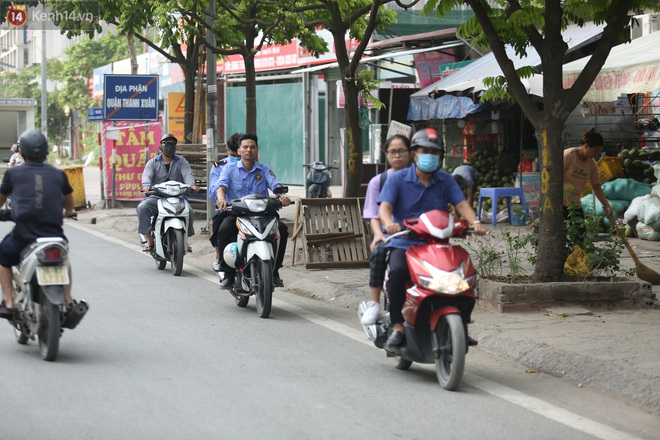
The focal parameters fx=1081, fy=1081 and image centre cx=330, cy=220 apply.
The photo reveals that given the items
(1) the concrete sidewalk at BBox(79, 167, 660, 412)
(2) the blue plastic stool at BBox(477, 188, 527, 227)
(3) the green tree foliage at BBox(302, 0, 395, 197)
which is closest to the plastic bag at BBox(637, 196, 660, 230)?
(2) the blue plastic stool at BBox(477, 188, 527, 227)

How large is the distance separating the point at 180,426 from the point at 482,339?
3.49m

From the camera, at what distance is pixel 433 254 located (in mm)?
6816

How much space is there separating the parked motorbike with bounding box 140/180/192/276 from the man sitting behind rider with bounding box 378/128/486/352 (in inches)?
249

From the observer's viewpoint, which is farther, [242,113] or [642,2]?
[242,113]

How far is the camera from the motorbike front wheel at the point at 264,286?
979cm

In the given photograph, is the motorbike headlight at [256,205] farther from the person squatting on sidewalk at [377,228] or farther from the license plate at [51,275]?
the license plate at [51,275]

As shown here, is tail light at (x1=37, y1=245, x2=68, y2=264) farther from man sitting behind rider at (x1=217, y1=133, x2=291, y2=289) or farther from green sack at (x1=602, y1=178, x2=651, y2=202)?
green sack at (x1=602, y1=178, x2=651, y2=202)

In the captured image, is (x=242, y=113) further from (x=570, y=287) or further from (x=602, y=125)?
(x=570, y=287)

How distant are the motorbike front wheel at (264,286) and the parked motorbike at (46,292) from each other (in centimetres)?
241

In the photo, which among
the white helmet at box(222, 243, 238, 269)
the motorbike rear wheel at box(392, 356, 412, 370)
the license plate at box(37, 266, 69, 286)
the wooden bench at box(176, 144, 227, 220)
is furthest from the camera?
the wooden bench at box(176, 144, 227, 220)

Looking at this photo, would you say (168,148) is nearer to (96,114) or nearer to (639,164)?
(639,164)

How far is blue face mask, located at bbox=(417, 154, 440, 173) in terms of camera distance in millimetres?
7156

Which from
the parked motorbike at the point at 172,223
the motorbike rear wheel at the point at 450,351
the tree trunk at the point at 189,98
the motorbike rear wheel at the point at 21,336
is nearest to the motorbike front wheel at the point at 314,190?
the tree trunk at the point at 189,98

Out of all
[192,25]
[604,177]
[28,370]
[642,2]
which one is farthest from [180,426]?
[192,25]
